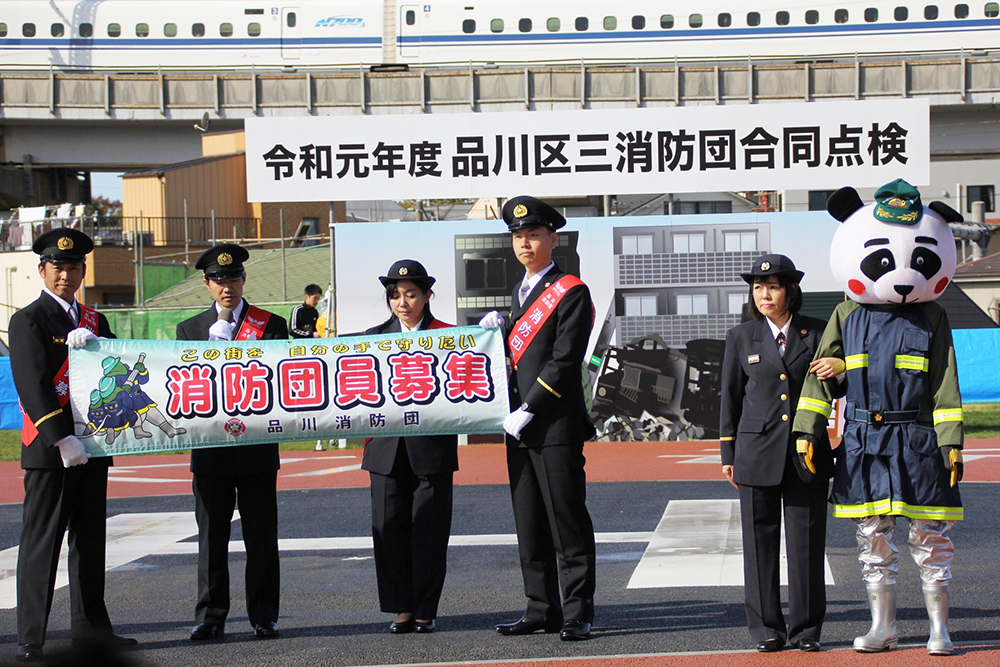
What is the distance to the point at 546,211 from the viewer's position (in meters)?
6.04

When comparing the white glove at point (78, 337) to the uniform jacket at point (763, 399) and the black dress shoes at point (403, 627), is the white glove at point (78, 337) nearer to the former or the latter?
the black dress shoes at point (403, 627)

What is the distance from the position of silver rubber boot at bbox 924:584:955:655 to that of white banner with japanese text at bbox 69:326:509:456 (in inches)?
92.6

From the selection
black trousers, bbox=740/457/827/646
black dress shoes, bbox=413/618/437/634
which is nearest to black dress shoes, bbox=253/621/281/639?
black dress shoes, bbox=413/618/437/634

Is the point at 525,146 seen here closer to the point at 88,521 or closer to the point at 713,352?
the point at 713,352

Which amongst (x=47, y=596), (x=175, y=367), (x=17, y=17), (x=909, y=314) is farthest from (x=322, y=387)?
(x=17, y=17)

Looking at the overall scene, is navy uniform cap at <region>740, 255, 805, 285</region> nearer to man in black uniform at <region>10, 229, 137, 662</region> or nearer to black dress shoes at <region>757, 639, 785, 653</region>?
black dress shoes at <region>757, 639, 785, 653</region>

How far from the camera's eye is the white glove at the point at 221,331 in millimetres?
6297

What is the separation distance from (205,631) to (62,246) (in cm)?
217

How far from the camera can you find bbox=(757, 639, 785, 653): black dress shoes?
17.8 ft

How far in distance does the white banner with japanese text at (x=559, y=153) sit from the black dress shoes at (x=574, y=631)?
990 cm

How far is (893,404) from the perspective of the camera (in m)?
5.38

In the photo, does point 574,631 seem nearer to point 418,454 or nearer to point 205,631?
point 418,454

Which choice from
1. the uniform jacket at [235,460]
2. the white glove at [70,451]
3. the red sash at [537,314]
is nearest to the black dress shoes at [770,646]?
the red sash at [537,314]

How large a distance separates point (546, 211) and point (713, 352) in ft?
33.0
